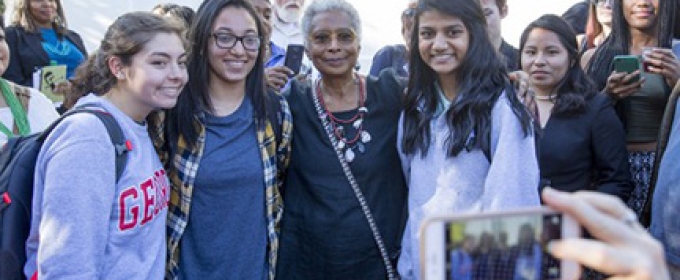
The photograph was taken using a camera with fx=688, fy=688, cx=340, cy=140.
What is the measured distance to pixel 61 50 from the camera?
5.53 m

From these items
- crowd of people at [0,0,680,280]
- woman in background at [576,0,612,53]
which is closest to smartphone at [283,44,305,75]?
crowd of people at [0,0,680,280]

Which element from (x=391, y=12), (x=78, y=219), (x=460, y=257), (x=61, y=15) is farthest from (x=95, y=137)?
(x=391, y=12)

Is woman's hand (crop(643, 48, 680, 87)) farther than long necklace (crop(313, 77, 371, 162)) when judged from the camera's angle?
Yes

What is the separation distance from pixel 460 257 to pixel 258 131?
5.94 feet

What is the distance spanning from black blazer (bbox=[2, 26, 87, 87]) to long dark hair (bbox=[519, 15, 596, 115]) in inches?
149

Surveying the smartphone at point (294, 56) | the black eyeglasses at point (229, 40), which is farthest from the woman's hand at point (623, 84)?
the black eyeglasses at point (229, 40)

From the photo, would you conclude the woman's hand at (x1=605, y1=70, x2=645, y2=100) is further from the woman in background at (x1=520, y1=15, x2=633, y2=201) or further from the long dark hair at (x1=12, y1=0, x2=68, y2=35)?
the long dark hair at (x1=12, y1=0, x2=68, y2=35)

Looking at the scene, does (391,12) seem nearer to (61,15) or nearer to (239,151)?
(61,15)

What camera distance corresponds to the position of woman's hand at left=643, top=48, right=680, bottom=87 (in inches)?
131

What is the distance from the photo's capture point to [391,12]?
741 cm

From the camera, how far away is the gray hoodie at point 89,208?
2.15 meters

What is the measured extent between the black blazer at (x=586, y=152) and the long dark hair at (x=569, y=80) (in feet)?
0.21

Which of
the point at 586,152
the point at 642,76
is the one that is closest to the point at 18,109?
the point at 586,152

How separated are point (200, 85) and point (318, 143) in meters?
0.56
